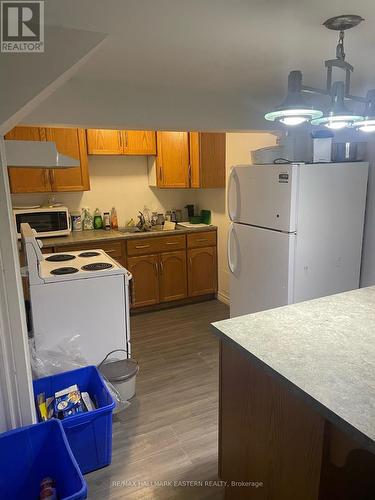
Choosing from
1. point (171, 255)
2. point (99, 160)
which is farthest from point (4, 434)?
point (99, 160)

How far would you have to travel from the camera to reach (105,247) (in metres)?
3.73

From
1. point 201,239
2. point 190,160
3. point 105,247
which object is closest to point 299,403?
point 105,247

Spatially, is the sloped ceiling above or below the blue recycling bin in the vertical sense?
above

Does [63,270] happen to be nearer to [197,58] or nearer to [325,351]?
[197,58]

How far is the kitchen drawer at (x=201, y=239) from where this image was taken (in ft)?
13.8

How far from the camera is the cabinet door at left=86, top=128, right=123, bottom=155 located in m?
3.85

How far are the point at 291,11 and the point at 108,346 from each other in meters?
2.20

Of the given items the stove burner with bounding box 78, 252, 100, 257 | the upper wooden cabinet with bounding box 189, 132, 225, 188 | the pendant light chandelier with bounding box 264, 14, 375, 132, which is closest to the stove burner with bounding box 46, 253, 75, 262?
the stove burner with bounding box 78, 252, 100, 257

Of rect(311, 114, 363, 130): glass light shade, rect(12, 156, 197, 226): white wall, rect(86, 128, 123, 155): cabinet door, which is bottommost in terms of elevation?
rect(12, 156, 197, 226): white wall

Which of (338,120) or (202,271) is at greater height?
(338,120)

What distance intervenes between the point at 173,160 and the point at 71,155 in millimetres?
1155

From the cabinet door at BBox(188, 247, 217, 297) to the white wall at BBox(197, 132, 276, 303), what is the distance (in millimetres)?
88

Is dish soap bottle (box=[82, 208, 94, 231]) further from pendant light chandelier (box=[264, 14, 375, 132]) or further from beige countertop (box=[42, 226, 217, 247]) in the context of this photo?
pendant light chandelier (box=[264, 14, 375, 132])

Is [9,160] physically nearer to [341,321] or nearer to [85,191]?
[341,321]
